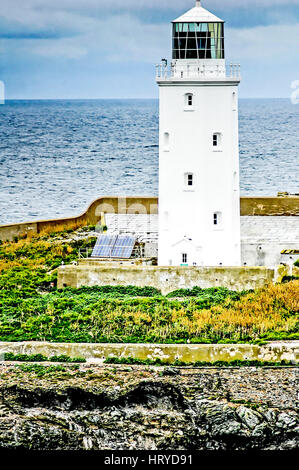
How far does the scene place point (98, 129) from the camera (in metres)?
91.9

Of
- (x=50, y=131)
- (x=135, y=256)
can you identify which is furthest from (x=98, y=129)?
(x=135, y=256)

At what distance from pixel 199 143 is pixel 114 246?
3.41m

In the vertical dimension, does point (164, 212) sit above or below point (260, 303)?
above

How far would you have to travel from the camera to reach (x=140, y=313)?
2083 cm

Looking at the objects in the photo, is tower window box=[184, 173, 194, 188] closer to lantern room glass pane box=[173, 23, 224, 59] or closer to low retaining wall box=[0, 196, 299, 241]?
lantern room glass pane box=[173, 23, 224, 59]

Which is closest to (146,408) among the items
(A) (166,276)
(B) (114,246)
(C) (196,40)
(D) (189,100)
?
(A) (166,276)

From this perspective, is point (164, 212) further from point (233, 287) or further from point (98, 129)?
point (98, 129)

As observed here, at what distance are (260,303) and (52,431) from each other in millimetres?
6623

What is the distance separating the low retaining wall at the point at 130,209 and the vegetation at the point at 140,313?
463cm

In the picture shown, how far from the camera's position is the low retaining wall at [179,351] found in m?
18.7

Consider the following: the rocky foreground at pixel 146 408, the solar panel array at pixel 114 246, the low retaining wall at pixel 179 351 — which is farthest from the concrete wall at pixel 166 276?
the rocky foreground at pixel 146 408

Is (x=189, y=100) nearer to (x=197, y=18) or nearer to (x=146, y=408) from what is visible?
(x=197, y=18)

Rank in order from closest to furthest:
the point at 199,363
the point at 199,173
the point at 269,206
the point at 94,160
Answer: the point at 199,363 < the point at 199,173 < the point at 269,206 < the point at 94,160
